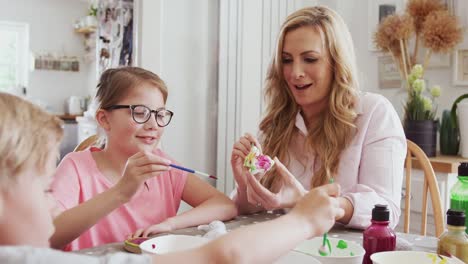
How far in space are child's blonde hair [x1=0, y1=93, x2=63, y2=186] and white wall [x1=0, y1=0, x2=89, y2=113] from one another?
655cm

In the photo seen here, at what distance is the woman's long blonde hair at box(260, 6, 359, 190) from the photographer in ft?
5.27

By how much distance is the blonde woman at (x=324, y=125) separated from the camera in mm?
1515

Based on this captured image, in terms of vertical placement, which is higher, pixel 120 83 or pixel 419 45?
pixel 419 45

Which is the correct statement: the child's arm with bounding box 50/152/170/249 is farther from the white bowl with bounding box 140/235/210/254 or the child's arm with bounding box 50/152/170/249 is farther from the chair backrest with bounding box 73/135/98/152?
the chair backrest with bounding box 73/135/98/152

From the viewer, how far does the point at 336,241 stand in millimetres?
1052

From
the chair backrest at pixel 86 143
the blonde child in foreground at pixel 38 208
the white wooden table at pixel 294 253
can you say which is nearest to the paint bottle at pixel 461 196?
the white wooden table at pixel 294 253

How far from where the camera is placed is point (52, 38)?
274 inches

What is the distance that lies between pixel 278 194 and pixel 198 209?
0.70ft

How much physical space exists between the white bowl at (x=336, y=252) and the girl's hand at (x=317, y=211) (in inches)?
5.5

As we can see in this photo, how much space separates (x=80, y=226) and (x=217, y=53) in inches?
65.7

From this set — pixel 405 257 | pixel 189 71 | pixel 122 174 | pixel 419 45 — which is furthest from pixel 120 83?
pixel 419 45

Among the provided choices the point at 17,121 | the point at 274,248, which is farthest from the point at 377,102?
the point at 17,121

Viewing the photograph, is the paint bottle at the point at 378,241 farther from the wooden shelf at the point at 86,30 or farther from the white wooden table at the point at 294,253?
the wooden shelf at the point at 86,30

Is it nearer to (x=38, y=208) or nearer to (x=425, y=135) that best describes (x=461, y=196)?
(x=38, y=208)
